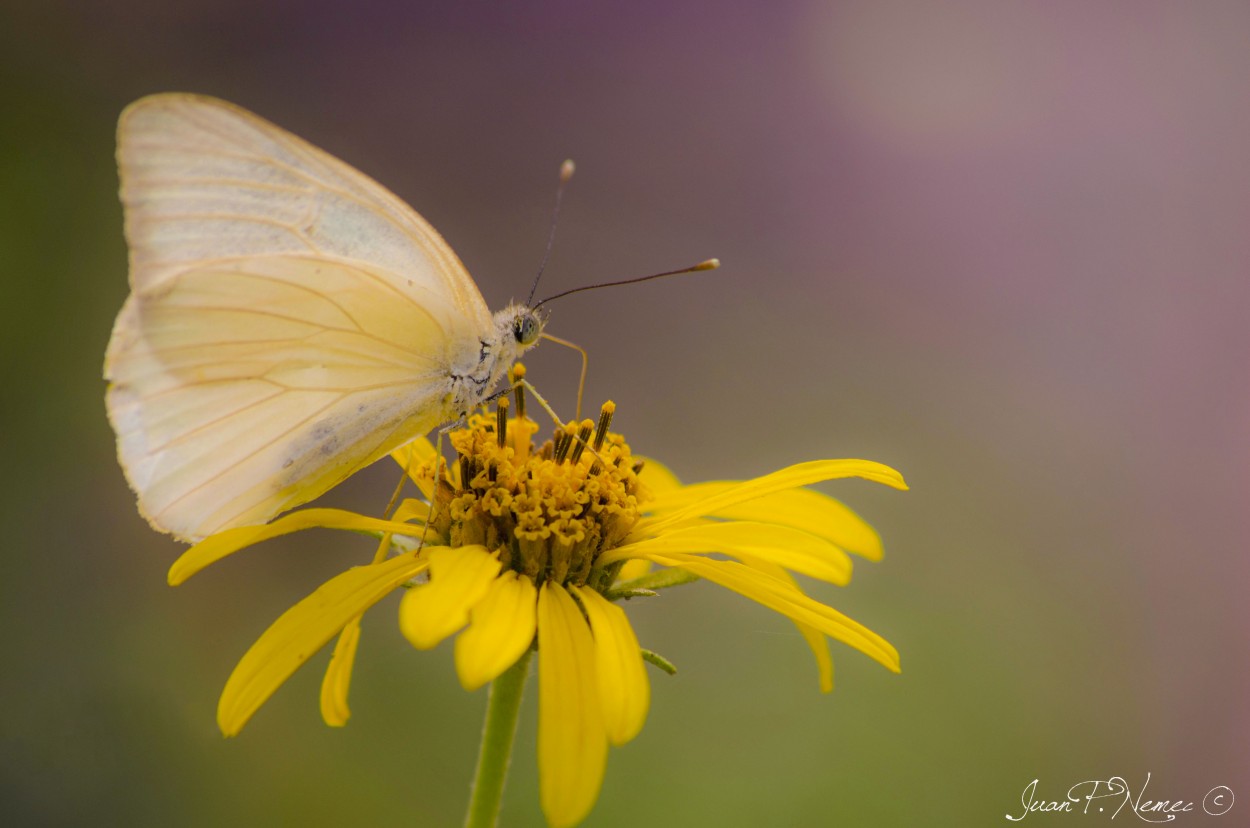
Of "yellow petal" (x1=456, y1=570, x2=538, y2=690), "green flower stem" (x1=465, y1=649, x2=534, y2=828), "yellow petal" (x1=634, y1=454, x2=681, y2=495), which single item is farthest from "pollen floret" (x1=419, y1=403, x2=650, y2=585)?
"yellow petal" (x1=634, y1=454, x2=681, y2=495)

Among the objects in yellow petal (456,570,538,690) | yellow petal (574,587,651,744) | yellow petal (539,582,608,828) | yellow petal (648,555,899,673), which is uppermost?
yellow petal (648,555,899,673)

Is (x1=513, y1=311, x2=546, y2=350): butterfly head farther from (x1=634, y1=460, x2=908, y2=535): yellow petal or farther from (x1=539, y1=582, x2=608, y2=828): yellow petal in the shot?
(x1=539, y1=582, x2=608, y2=828): yellow petal

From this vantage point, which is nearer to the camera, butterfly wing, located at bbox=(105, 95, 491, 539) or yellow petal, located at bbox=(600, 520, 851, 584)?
yellow petal, located at bbox=(600, 520, 851, 584)

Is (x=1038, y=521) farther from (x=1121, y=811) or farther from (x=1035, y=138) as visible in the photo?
(x=1035, y=138)

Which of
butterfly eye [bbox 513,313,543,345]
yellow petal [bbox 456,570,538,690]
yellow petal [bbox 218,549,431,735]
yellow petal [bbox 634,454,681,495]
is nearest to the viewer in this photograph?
yellow petal [bbox 456,570,538,690]

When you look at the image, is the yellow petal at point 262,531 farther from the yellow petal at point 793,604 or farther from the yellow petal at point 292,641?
the yellow petal at point 793,604

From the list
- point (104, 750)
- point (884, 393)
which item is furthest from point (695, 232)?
point (104, 750)
